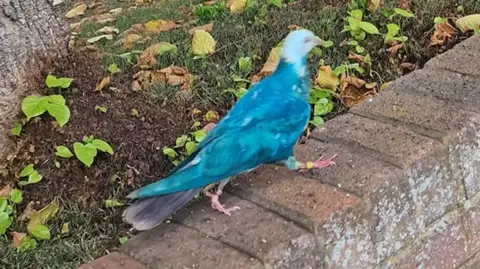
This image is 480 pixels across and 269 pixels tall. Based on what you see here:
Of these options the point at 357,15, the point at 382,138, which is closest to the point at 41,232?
the point at 382,138

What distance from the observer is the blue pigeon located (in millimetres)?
1968

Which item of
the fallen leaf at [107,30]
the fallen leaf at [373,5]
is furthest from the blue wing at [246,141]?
the fallen leaf at [107,30]

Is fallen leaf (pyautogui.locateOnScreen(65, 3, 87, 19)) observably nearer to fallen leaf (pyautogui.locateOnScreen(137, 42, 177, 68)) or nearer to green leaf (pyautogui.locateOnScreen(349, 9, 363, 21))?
fallen leaf (pyautogui.locateOnScreen(137, 42, 177, 68))

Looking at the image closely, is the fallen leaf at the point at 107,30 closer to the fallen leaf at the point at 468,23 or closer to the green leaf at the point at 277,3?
the green leaf at the point at 277,3

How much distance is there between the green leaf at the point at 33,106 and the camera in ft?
8.72

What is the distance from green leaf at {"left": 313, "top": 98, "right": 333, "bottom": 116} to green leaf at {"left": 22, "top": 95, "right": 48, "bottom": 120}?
89cm

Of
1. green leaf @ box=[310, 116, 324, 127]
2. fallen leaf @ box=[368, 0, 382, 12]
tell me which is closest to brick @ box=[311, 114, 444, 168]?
green leaf @ box=[310, 116, 324, 127]

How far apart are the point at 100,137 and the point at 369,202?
3.26ft

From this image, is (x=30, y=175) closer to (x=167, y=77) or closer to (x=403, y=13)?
(x=167, y=77)

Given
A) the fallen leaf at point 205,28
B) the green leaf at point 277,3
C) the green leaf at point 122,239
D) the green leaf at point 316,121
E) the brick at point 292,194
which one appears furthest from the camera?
the green leaf at point 277,3

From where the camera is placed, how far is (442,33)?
10.3 ft

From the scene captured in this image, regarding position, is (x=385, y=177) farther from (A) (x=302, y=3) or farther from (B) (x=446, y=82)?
(A) (x=302, y=3)

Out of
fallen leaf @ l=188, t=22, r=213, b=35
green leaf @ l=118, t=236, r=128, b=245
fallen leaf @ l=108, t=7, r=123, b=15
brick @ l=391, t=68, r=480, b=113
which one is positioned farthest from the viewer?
fallen leaf @ l=108, t=7, r=123, b=15

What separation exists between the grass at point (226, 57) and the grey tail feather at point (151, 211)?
0.44 m
